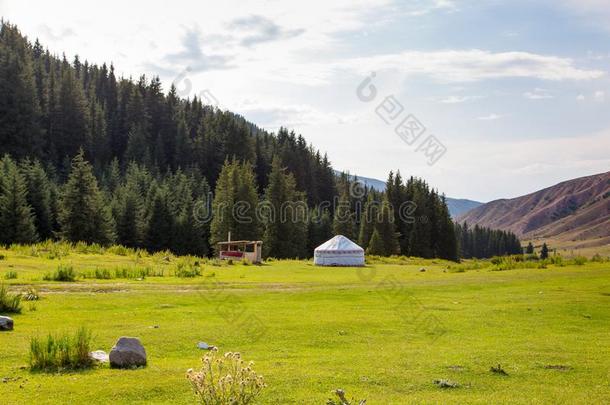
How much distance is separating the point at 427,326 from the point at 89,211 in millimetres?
50386

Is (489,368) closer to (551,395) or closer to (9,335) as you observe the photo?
(551,395)

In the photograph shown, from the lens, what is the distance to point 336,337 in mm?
15859

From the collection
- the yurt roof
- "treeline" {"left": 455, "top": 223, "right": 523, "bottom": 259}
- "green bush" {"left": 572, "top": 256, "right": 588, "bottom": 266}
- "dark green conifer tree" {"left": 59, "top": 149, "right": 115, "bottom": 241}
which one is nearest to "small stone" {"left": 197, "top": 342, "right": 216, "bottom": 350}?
"green bush" {"left": 572, "top": 256, "right": 588, "bottom": 266}

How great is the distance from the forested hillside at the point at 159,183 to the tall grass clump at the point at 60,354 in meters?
51.2

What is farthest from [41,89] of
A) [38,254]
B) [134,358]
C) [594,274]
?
[134,358]

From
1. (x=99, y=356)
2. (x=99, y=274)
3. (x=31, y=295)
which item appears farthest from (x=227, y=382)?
(x=99, y=274)

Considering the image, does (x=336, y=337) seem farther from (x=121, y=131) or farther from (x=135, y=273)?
(x=121, y=131)

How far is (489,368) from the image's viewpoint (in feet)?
40.2

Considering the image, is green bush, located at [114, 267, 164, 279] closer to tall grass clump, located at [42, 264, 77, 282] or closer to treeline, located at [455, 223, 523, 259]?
tall grass clump, located at [42, 264, 77, 282]

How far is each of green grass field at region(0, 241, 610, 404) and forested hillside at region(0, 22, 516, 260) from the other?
40.9m

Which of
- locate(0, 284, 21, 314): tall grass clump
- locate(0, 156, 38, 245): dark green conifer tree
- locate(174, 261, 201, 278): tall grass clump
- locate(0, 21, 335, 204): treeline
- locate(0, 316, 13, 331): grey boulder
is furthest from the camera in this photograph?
locate(0, 21, 335, 204): treeline

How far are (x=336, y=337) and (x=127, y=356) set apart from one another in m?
6.14

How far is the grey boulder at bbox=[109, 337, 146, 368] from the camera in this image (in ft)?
38.0

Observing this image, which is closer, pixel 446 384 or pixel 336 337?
pixel 446 384
